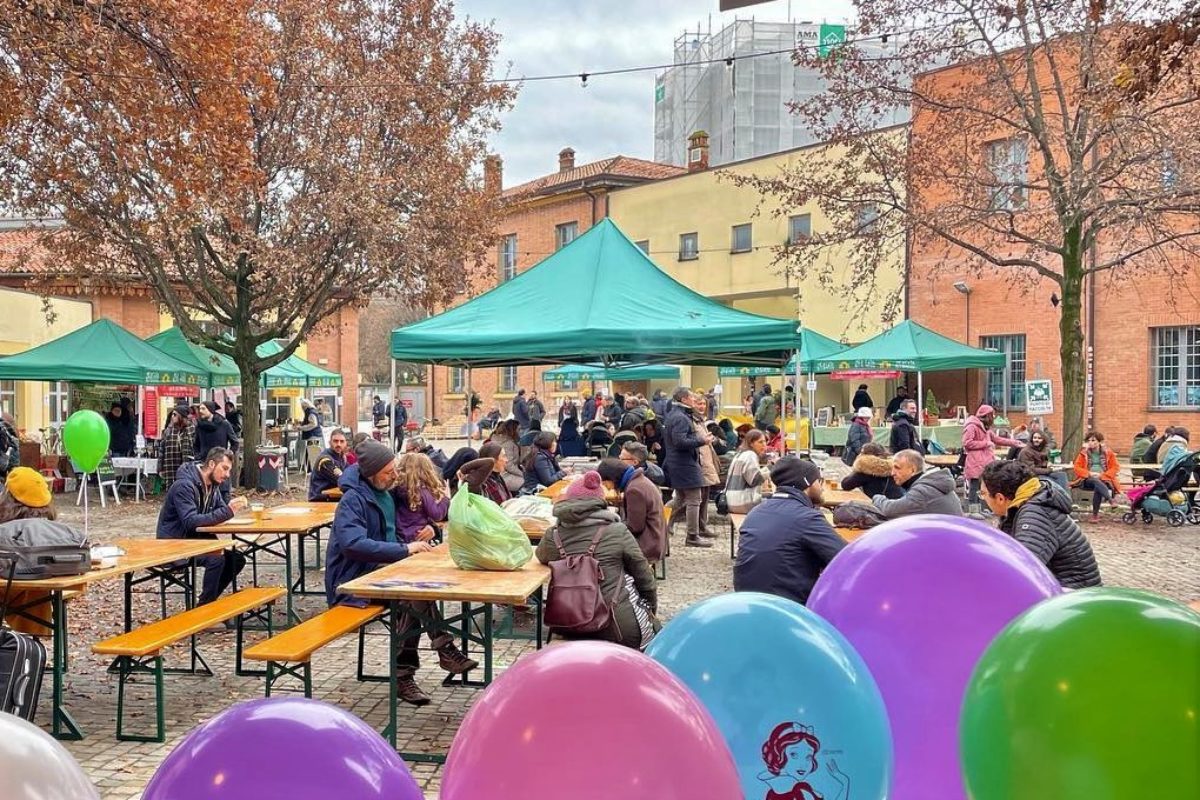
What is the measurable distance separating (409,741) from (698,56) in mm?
38604

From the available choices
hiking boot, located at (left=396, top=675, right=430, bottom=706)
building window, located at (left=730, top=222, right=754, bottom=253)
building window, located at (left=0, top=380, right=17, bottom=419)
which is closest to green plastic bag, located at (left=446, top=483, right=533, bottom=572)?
hiking boot, located at (left=396, top=675, right=430, bottom=706)

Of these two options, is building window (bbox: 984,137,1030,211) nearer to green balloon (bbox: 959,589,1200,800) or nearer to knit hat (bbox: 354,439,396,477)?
knit hat (bbox: 354,439,396,477)

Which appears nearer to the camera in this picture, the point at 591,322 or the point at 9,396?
the point at 591,322

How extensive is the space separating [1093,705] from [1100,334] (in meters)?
24.0

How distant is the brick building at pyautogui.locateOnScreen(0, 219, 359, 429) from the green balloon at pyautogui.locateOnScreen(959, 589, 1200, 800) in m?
19.6

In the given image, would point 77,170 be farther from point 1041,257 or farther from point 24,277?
point 1041,257

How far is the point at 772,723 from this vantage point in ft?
8.18

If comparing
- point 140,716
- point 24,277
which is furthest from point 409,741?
point 24,277

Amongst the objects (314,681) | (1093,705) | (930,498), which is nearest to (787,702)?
(1093,705)

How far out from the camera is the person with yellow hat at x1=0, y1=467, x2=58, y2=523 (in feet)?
18.0

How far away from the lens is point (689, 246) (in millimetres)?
35094

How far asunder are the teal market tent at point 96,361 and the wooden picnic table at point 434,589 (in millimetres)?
12404

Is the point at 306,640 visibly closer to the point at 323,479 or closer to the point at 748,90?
the point at 323,479

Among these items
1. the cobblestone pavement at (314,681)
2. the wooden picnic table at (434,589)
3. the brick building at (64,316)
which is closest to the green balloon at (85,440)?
the cobblestone pavement at (314,681)
